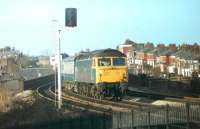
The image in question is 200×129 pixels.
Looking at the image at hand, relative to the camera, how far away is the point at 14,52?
161625mm

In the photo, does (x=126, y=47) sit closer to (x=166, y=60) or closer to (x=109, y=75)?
(x=166, y=60)

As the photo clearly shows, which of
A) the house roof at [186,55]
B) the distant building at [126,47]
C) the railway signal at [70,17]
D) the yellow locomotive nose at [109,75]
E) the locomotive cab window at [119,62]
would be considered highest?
the distant building at [126,47]

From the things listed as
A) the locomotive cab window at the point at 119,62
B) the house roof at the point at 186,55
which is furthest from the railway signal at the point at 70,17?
the house roof at the point at 186,55

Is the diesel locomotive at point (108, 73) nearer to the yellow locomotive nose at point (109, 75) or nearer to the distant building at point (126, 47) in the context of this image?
the yellow locomotive nose at point (109, 75)

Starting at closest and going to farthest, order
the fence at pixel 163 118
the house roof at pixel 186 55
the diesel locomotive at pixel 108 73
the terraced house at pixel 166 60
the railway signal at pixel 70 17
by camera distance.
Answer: the fence at pixel 163 118
the railway signal at pixel 70 17
the diesel locomotive at pixel 108 73
the terraced house at pixel 166 60
the house roof at pixel 186 55

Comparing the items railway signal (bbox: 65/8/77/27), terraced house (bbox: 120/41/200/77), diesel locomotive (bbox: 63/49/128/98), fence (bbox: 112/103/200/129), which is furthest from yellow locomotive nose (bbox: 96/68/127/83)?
terraced house (bbox: 120/41/200/77)

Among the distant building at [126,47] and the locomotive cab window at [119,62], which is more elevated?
the distant building at [126,47]

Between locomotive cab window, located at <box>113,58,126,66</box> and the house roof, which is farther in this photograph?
the house roof

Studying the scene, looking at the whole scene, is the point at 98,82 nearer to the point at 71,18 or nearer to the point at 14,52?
the point at 71,18

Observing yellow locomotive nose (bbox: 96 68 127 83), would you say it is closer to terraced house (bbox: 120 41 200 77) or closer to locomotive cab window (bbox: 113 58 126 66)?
locomotive cab window (bbox: 113 58 126 66)

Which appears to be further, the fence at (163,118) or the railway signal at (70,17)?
the railway signal at (70,17)

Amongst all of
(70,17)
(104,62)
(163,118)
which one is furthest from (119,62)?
(163,118)

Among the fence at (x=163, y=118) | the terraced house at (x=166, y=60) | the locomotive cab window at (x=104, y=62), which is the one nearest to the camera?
the fence at (x=163, y=118)

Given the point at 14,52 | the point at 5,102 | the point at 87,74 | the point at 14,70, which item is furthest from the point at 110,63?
the point at 14,52
